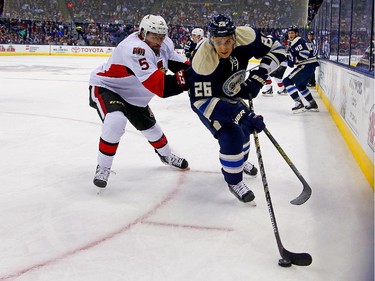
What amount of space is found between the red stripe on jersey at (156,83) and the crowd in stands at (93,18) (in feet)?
50.0

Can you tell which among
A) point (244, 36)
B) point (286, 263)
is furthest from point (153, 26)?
point (286, 263)

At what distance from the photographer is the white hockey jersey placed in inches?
93.5

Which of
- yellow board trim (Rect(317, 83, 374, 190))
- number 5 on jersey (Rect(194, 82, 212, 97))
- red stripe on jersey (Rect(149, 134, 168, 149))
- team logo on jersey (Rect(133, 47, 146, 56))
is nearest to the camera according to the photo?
number 5 on jersey (Rect(194, 82, 212, 97))

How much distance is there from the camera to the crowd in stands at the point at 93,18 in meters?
17.5

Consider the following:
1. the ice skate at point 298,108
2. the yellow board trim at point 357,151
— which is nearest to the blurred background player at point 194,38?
the ice skate at point 298,108

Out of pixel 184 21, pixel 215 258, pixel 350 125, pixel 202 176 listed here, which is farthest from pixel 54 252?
pixel 184 21

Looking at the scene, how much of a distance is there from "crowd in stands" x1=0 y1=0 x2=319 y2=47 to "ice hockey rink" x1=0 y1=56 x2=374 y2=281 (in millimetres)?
14120

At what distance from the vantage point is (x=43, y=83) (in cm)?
854

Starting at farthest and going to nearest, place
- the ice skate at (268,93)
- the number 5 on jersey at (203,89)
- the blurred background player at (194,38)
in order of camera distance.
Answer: the ice skate at (268,93) → the blurred background player at (194,38) → the number 5 on jersey at (203,89)

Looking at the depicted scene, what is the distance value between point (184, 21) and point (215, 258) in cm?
1664

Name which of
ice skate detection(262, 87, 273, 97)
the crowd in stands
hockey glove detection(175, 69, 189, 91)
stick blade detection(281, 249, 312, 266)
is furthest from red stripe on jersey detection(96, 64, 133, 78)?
the crowd in stands

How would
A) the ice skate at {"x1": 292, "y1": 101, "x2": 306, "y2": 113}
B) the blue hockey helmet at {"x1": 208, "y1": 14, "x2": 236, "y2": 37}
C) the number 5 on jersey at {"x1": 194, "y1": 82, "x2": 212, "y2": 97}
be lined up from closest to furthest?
the blue hockey helmet at {"x1": 208, "y1": 14, "x2": 236, "y2": 37}, the number 5 on jersey at {"x1": 194, "y1": 82, "x2": 212, "y2": 97}, the ice skate at {"x1": 292, "y1": 101, "x2": 306, "y2": 113}

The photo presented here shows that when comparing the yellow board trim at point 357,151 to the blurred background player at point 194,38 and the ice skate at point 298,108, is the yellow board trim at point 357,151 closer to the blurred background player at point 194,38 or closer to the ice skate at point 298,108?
the ice skate at point 298,108

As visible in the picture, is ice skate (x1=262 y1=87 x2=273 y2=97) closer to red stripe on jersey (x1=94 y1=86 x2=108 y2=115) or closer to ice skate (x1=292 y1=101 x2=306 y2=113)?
ice skate (x1=292 y1=101 x2=306 y2=113)
